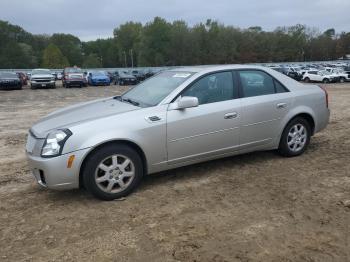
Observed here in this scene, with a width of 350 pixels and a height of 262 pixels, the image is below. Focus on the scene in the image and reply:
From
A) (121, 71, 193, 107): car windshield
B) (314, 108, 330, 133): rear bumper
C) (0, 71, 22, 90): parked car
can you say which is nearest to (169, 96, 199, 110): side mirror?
(121, 71, 193, 107): car windshield

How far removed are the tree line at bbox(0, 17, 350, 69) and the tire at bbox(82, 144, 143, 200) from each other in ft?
314

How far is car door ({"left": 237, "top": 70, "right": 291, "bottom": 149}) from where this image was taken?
5.54 m

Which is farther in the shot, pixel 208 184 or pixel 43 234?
pixel 208 184

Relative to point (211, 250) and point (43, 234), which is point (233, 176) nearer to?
point (211, 250)

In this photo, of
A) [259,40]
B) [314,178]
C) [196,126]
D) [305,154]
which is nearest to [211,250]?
[196,126]

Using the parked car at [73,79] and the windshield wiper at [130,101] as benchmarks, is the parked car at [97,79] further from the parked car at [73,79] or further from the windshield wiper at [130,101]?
the windshield wiper at [130,101]

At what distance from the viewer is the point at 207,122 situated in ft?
16.9

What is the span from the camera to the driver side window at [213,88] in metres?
5.25

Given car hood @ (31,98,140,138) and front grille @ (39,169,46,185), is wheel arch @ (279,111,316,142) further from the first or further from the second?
front grille @ (39,169,46,185)

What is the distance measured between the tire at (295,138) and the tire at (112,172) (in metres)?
2.42

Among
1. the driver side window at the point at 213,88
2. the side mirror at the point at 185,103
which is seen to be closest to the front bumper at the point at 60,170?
the side mirror at the point at 185,103

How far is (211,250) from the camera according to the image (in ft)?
11.3

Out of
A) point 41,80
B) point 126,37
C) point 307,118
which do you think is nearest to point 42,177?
point 307,118

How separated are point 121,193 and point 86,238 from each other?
1.01 meters
